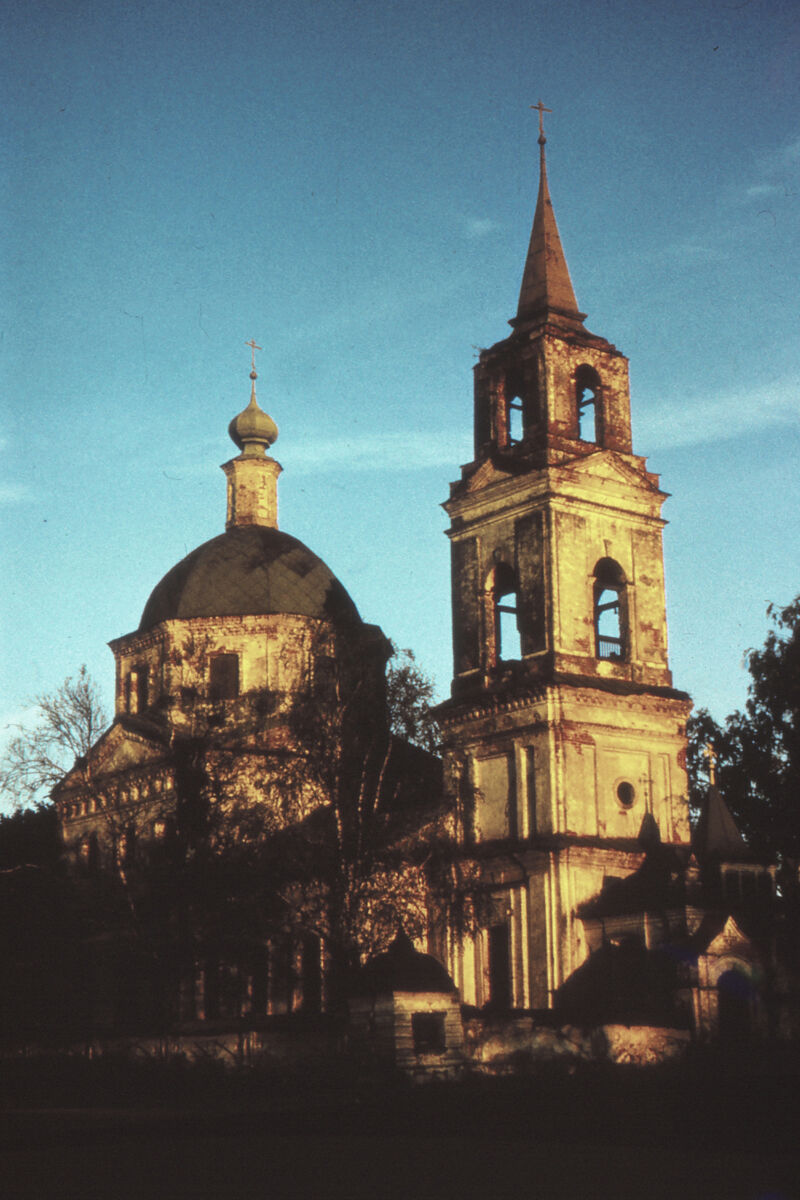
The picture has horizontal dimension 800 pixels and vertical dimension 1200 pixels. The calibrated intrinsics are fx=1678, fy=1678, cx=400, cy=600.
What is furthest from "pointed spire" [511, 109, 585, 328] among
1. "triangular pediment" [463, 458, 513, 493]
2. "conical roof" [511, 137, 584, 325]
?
"triangular pediment" [463, 458, 513, 493]

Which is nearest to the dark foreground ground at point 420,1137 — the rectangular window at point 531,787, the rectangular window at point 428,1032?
the rectangular window at point 428,1032

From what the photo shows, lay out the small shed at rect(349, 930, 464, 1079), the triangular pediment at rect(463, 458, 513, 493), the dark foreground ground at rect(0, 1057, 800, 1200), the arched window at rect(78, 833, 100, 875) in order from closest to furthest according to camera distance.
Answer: the dark foreground ground at rect(0, 1057, 800, 1200) < the small shed at rect(349, 930, 464, 1079) < the triangular pediment at rect(463, 458, 513, 493) < the arched window at rect(78, 833, 100, 875)

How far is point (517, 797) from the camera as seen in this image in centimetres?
3206

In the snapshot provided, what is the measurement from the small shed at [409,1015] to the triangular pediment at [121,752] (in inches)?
491

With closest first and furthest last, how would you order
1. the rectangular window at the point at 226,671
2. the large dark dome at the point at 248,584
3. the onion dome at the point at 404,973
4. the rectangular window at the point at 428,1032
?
the rectangular window at the point at 428,1032 < the onion dome at the point at 404,973 < the rectangular window at the point at 226,671 < the large dark dome at the point at 248,584

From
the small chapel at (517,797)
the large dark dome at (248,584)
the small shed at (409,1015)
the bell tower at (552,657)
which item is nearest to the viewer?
the small shed at (409,1015)

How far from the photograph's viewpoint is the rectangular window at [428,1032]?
26.1m

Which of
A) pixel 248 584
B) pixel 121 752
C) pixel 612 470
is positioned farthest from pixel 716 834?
pixel 121 752

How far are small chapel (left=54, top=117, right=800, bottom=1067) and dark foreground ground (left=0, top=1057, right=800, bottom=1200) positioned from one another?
3442 millimetres

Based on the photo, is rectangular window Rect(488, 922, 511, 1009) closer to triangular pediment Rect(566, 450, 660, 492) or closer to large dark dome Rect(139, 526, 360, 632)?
triangular pediment Rect(566, 450, 660, 492)

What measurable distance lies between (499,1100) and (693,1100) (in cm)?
248

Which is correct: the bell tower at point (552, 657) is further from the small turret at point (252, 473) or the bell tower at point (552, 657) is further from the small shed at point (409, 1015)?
the small turret at point (252, 473)

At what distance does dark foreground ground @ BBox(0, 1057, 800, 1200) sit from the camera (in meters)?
13.4

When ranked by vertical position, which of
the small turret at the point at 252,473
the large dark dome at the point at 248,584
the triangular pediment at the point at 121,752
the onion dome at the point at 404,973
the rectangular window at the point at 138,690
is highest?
the small turret at the point at 252,473
